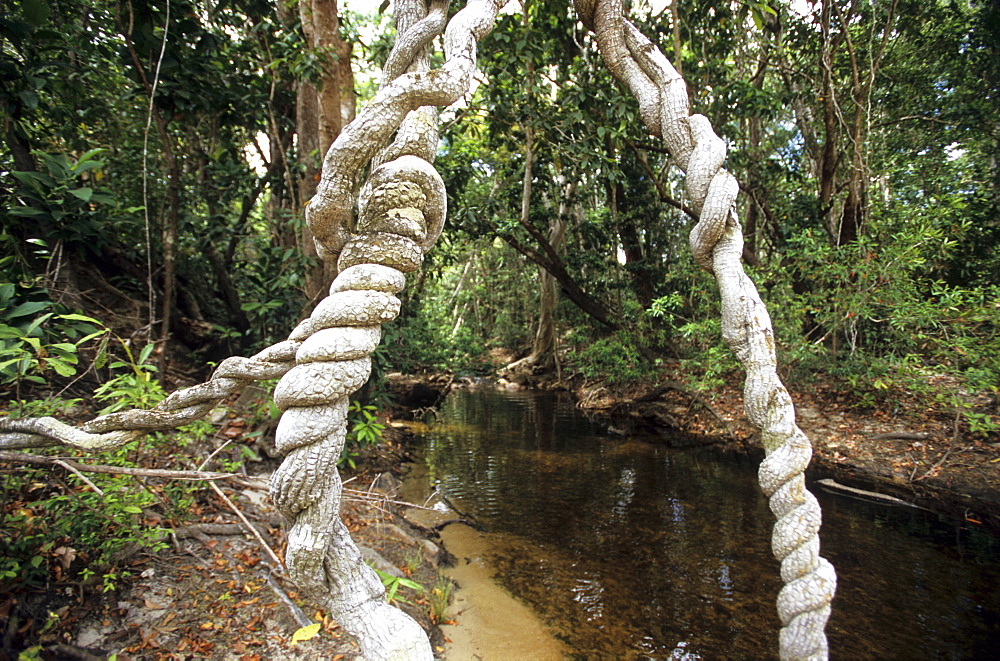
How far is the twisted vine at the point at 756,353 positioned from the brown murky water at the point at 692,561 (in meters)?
1.58

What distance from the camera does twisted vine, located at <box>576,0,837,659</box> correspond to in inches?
40.0

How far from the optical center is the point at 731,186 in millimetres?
1238

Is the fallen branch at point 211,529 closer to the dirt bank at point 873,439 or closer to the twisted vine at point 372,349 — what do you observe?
the twisted vine at point 372,349

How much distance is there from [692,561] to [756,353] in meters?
2.51

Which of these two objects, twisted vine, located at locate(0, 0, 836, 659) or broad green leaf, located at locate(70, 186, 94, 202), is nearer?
twisted vine, located at locate(0, 0, 836, 659)

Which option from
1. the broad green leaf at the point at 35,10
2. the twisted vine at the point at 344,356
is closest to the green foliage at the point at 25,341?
the twisted vine at the point at 344,356

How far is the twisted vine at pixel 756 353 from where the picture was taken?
1.02m

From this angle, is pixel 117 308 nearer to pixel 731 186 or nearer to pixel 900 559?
pixel 731 186

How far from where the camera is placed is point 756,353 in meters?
1.13

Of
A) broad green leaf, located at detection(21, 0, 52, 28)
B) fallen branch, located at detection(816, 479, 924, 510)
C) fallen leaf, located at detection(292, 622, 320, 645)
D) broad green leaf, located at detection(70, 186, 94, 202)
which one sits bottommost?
fallen branch, located at detection(816, 479, 924, 510)

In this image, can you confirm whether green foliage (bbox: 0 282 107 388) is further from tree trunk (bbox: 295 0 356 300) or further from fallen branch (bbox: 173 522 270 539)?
tree trunk (bbox: 295 0 356 300)

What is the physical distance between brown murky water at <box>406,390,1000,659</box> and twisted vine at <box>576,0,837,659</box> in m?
1.58

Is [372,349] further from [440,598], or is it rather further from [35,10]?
[440,598]

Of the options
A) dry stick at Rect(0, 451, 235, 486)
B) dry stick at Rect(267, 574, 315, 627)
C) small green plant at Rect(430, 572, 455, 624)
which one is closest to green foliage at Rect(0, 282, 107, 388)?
dry stick at Rect(0, 451, 235, 486)
